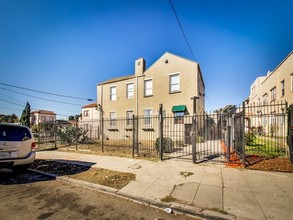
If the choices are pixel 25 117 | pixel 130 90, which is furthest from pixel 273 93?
pixel 25 117

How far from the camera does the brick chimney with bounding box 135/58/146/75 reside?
61.0ft

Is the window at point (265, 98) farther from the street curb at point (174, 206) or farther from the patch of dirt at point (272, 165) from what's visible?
the street curb at point (174, 206)

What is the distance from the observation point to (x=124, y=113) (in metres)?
19.1

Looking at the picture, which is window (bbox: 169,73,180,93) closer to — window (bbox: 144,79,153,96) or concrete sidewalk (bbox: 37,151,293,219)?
→ window (bbox: 144,79,153,96)

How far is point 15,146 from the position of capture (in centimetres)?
Result: 546

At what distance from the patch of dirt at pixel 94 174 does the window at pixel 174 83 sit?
38.8 feet

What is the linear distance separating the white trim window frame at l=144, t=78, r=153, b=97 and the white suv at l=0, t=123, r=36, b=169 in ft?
42.6

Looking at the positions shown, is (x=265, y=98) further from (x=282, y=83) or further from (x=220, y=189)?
(x=220, y=189)

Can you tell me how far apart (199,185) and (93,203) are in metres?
2.91

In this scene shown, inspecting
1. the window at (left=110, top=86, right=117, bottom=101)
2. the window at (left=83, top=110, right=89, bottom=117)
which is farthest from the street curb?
the window at (left=83, top=110, right=89, bottom=117)

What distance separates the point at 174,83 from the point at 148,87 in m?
3.12

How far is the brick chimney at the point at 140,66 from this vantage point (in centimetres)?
1858

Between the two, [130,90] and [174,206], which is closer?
[174,206]

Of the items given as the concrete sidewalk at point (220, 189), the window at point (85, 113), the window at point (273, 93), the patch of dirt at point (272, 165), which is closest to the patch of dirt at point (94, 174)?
the concrete sidewalk at point (220, 189)
